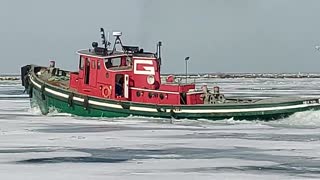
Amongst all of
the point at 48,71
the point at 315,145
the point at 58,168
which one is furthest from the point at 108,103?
the point at 58,168

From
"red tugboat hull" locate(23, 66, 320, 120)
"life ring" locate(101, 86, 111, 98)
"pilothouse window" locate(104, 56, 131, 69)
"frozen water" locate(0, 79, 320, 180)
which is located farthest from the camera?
"pilothouse window" locate(104, 56, 131, 69)

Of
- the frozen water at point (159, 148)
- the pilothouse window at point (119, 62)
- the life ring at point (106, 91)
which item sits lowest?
the frozen water at point (159, 148)

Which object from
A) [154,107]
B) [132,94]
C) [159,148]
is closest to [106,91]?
[132,94]

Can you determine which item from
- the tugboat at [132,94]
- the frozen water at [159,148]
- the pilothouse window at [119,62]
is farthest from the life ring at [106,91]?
the frozen water at [159,148]

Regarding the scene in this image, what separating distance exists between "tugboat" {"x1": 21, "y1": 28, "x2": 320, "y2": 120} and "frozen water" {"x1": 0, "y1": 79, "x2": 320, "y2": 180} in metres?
0.42

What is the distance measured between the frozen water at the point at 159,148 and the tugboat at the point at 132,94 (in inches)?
16.5

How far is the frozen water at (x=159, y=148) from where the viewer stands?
40.4 ft

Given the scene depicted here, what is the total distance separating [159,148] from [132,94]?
32.9 ft

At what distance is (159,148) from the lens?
16266mm

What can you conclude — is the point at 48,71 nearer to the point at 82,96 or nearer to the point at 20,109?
the point at 20,109

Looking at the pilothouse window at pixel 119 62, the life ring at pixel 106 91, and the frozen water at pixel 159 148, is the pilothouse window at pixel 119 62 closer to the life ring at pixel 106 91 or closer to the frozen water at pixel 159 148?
the life ring at pixel 106 91

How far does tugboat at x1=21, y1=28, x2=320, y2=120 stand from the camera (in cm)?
2403

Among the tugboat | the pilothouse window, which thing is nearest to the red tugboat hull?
the tugboat

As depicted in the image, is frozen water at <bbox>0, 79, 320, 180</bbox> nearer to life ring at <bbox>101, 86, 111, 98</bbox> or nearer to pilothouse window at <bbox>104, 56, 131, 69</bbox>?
life ring at <bbox>101, 86, 111, 98</bbox>
